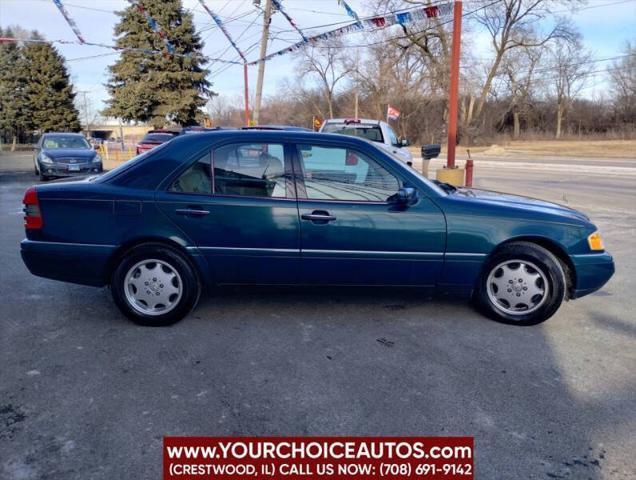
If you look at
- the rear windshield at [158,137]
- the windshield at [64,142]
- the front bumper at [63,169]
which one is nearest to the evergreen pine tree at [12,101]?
the rear windshield at [158,137]

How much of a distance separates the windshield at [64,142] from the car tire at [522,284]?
16.4 m

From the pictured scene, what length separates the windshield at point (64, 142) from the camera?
17016 mm

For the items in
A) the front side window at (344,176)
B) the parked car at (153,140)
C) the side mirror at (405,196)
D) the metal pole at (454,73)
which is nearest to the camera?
the side mirror at (405,196)

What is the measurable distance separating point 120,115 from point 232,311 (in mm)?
37296

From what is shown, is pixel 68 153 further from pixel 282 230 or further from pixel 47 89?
pixel 47 89

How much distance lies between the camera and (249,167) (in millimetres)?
4141

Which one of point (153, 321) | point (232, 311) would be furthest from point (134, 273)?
point (232, 311)

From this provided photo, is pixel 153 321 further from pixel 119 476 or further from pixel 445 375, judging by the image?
pixel 445 375

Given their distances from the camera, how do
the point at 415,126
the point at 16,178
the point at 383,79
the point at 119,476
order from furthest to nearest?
the point at 415,126, the point at 383,79, the point at 16,178, the point at 119,476

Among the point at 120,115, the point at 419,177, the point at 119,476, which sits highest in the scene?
the point at 120,115

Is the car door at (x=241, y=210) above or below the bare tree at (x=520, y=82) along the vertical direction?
below

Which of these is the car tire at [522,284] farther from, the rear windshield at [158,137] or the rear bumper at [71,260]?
the rear windshield at [158,137]

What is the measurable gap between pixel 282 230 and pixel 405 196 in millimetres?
1003

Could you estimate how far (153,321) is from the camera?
13.6ft
